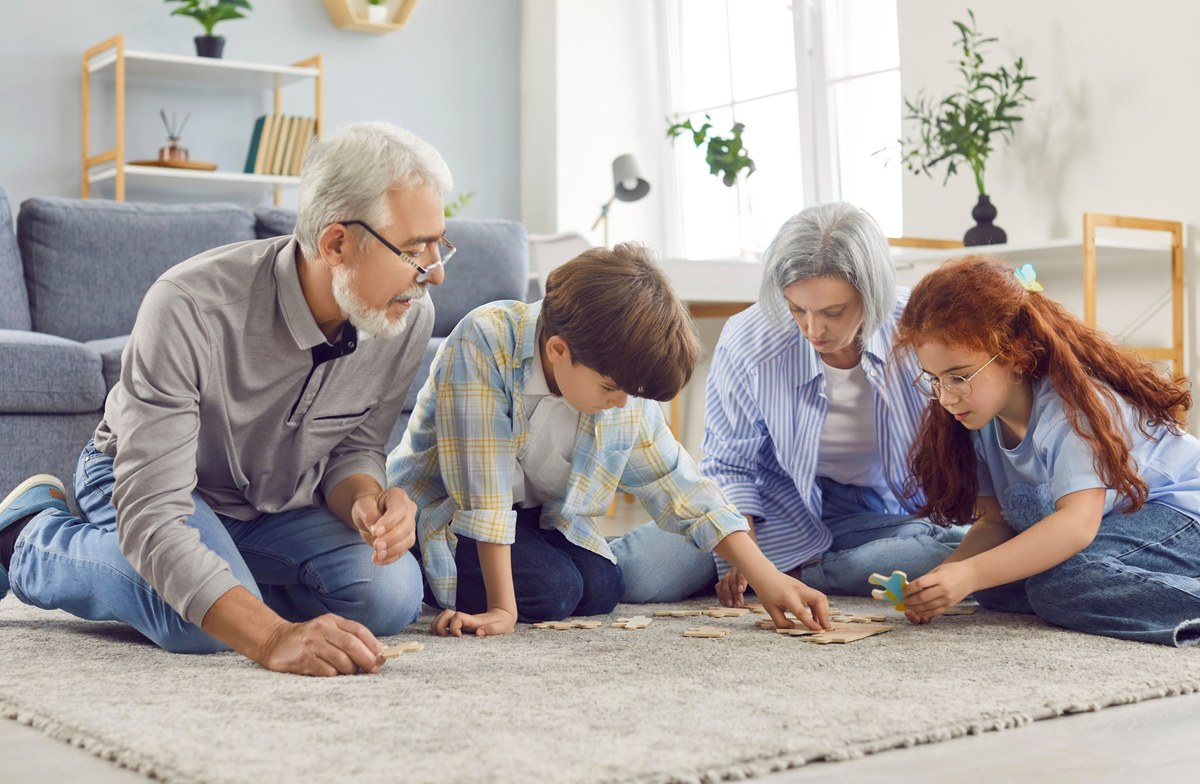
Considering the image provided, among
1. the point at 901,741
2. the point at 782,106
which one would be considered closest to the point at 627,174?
the point at 782,106

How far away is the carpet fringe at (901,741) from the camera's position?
1178 millimetres

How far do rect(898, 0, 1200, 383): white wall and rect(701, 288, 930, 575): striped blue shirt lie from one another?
1.77 m

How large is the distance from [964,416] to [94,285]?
282 cm

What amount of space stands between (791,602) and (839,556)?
556mm

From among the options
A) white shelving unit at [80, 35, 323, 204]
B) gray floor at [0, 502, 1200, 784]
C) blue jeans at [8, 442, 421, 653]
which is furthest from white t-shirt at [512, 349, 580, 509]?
white shelving unit at [80, 35, 323, 204]

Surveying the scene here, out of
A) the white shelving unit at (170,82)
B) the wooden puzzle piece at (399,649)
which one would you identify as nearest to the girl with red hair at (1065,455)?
the wooden puzzle piece at (399,649)

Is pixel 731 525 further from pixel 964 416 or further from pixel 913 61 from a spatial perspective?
pixel 913 61

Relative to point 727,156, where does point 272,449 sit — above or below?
below

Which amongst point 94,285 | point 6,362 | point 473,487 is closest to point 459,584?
point 473,487

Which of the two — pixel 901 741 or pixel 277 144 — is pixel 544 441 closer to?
pixel 901 741

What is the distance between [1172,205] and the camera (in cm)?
385

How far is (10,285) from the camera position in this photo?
12.4ft

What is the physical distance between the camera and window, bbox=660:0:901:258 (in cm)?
512

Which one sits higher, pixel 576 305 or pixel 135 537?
pixel 576 305
